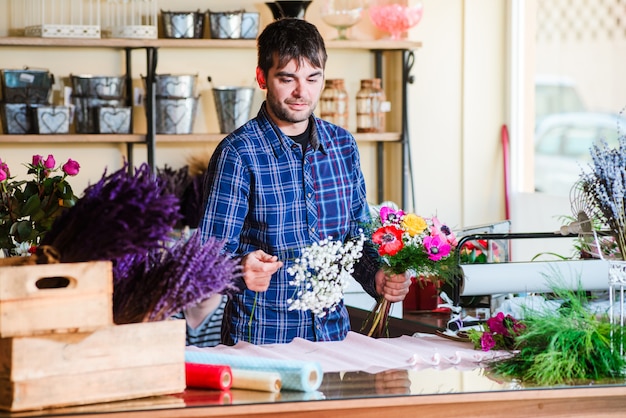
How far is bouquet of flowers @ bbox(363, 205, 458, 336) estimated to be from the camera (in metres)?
2.47

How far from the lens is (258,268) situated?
2.37 meters

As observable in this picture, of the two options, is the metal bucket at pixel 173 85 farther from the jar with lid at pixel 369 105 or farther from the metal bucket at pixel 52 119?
the jar with lid at pixel 369 105

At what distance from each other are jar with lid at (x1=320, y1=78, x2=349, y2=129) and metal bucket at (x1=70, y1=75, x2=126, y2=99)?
0.97 m

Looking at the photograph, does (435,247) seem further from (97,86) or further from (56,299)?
(97,86)

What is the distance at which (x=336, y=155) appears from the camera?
2.81 metres

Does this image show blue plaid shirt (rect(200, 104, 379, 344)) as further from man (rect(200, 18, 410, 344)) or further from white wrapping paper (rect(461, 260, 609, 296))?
white wrapping paper (rect(461, 260, 609, 296))

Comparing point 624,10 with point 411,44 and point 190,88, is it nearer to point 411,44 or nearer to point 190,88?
point 411,44

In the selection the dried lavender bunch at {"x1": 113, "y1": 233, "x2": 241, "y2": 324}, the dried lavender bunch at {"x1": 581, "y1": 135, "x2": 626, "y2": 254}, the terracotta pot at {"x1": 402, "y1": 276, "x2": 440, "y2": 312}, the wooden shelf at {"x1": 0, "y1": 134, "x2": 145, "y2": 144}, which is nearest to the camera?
the dried lavender bunch at {"x1": 113, "y1": 233, "x2": 241, "y2": 324}

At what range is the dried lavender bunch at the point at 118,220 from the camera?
5.92ft

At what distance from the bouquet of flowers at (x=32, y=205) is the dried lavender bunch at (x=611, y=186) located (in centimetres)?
146

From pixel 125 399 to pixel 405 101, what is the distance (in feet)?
11.6

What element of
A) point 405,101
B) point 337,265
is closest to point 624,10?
point 405,101

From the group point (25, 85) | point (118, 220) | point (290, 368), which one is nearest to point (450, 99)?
point (25, 85)

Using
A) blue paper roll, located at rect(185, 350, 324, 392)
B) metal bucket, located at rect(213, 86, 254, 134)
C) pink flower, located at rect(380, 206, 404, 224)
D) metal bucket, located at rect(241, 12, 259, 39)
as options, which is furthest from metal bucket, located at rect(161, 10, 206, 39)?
blue paper roll, located at rect(185, 350, 324, 392)
